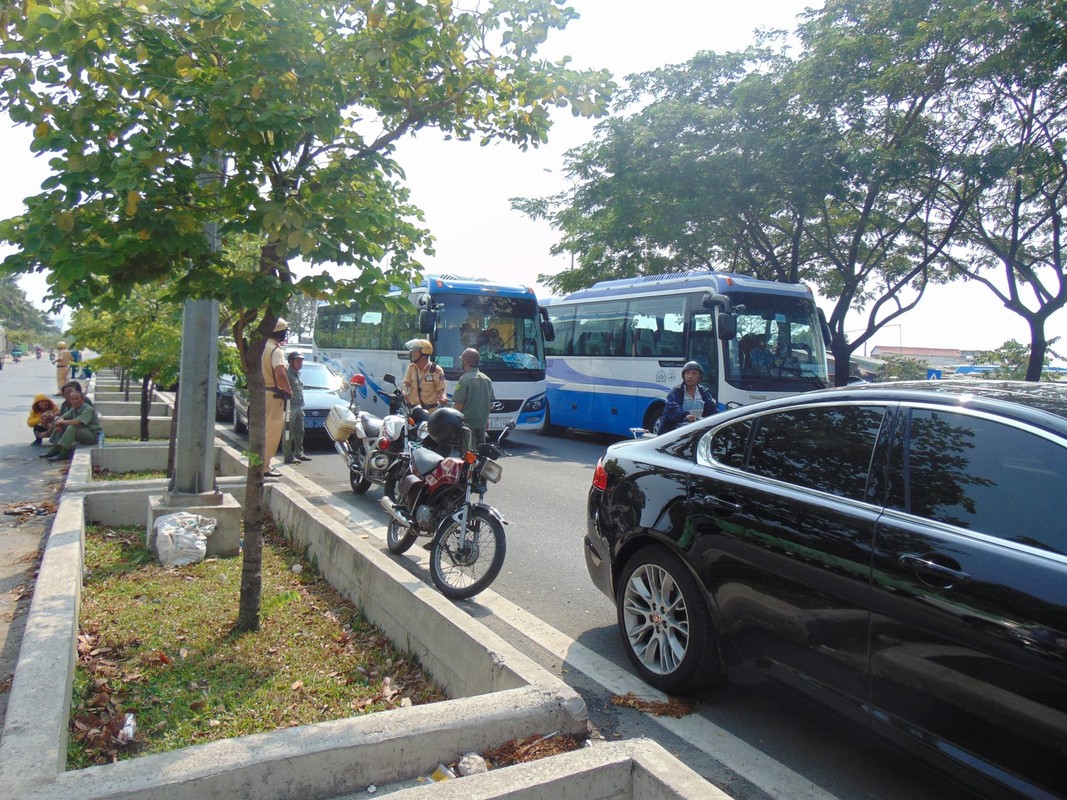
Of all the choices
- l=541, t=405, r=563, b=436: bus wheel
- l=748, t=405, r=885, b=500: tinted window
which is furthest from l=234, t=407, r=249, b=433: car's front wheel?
Answer: l=748, t=405, r=885, b=500: tinted window

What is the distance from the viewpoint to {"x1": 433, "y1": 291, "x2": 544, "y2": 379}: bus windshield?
46.4ft

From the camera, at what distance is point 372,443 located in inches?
348

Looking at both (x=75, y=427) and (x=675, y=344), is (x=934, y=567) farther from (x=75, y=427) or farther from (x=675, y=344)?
(x=675, y=344)

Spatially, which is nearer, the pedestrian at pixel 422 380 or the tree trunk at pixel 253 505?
the tree trunk at pixel 253 505

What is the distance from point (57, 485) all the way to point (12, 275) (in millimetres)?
6517

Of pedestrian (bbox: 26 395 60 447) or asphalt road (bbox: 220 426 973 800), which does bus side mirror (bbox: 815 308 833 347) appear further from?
pedestrian (bbox: 26 395 60 447)

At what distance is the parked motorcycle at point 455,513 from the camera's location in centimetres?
575

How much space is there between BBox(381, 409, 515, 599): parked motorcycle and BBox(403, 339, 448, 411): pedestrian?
3637 mm

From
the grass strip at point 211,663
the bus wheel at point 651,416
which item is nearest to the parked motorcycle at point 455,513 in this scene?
the grass strip at point 211,663

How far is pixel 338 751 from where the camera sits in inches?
110

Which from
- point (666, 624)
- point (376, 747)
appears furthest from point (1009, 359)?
point (376, 747)

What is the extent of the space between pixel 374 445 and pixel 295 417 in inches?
157

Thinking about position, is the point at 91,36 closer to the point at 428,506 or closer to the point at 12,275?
the point at 12,275

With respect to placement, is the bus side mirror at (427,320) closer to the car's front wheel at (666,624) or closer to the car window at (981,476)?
the car's front wheel at (666,624)
